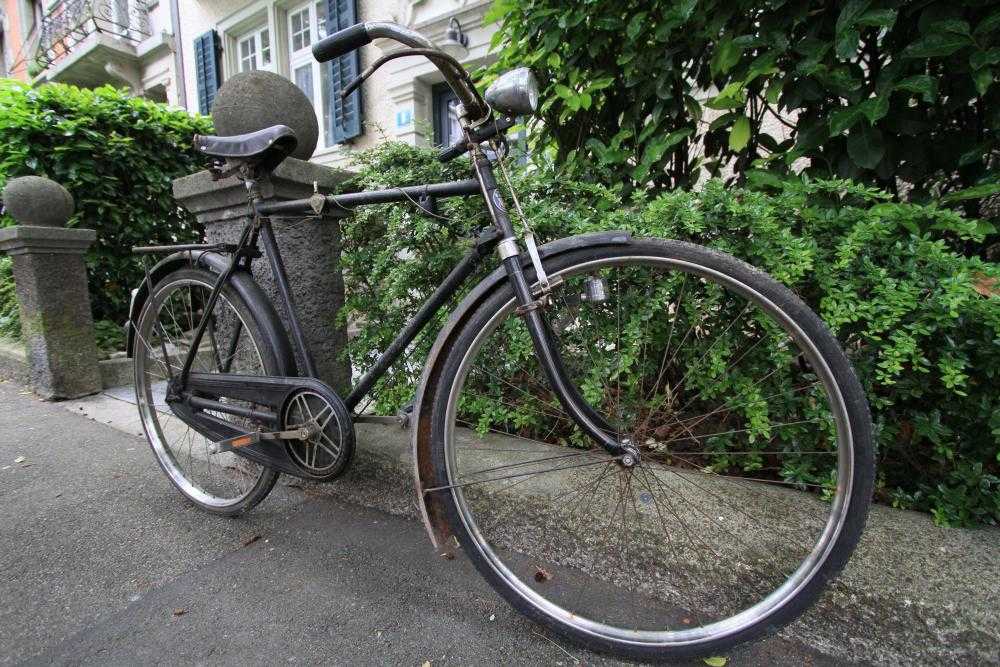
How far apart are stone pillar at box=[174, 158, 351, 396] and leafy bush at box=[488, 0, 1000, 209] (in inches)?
42.4

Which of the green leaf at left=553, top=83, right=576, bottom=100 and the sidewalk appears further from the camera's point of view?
the green leaf at left=553, top=83, right=576, bottom=100

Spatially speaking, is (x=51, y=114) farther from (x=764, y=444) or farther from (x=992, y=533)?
(x=992, y=533)

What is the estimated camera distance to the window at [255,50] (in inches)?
350

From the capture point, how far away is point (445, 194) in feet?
4.78

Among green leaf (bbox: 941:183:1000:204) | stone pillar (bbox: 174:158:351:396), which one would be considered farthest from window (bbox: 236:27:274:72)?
green leaf (bbox: 941:183:1000:204)

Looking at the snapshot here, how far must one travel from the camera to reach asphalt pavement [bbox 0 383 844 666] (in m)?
1.29

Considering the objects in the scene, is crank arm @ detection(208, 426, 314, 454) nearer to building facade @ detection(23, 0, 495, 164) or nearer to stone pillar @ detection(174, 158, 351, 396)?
stone pillar @ detection(174, 158, 351, 396)

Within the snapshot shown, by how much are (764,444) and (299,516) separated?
68.0 inches

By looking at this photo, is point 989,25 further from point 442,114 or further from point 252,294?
point 442,114

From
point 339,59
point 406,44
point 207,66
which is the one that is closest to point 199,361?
point 406,44

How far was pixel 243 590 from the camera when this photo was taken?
1.54 meters

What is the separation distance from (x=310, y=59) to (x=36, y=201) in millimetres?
6150

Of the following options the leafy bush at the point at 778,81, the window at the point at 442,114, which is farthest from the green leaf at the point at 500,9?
the window at the point at 442,114

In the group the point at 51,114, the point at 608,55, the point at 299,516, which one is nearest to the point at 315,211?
the point at 299,516
